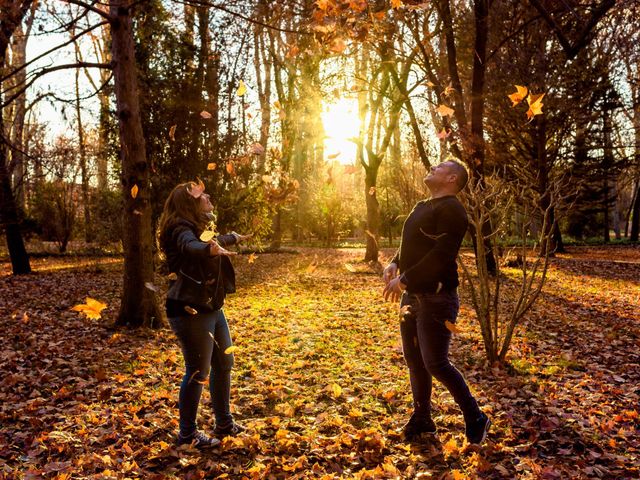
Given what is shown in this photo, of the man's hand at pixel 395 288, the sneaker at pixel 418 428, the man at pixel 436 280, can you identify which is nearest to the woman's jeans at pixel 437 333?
the man at pixel 436 280

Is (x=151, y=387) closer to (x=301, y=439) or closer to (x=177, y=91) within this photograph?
(x=301, y=439)

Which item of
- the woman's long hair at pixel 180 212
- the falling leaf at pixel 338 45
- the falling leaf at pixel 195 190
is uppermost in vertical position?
the falling leaf at pixel 338 45

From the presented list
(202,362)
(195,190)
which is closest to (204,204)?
(195,190)

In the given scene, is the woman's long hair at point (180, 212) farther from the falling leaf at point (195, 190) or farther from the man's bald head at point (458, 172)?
the man's bald head at point (458, 172)

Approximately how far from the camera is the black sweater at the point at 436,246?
338 centimetres

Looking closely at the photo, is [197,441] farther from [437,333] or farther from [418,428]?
[437,333]

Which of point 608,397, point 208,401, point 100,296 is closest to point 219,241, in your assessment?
point 208,401

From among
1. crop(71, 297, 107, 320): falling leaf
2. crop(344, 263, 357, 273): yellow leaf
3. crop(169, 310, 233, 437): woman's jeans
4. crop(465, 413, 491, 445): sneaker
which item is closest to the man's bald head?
crop(465, 413, 491, 445): sneaker

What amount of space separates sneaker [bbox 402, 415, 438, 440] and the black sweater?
1152 millimetres

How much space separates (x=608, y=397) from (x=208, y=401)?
3773 mm

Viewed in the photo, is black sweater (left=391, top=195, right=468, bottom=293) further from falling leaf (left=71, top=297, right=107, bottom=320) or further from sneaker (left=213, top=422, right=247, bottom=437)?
falling leaf (left=71, top=297, right=107, bottom=320)

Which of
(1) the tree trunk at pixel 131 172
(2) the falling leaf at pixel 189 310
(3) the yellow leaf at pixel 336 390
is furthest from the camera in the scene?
(1) the tree trunk at pixel 131 172

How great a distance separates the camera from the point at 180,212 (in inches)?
135

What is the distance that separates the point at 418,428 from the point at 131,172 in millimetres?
5667
